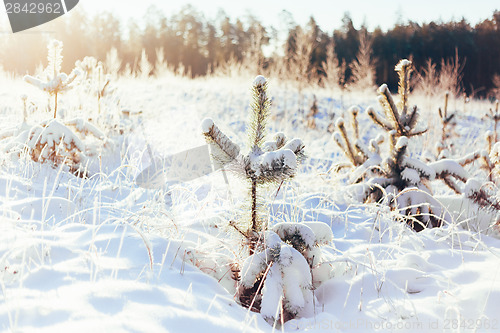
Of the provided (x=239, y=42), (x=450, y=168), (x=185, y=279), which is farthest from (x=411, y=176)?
(x=239, y=42)

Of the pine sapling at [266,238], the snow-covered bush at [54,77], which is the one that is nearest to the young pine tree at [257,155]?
the pine sapling at [266,238]

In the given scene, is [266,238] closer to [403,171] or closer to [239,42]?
[403,171]

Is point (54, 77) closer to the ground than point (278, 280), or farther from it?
farther from it

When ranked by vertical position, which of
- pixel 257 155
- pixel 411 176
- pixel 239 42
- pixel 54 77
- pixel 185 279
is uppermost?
pixel 239 42

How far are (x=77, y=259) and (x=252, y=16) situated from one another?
36.9m

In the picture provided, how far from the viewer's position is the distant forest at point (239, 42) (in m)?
27.8

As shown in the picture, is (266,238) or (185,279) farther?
(266,238)

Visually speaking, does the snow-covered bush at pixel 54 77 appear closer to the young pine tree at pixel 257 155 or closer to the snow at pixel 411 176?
the young pine tree at pixel 257 155

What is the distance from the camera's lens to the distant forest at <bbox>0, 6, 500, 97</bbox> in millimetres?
27781

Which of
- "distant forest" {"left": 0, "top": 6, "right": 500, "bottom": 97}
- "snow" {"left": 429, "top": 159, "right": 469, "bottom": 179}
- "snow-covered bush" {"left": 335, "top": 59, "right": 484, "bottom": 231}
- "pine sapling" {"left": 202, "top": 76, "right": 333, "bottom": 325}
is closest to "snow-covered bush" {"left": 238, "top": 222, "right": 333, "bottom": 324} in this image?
"pine sapling" {"left": 202, "top": 76, "right": 333, "bottom": 325}

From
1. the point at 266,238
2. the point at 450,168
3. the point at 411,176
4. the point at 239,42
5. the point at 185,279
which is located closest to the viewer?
the point at 185,279

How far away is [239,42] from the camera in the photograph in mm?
33969

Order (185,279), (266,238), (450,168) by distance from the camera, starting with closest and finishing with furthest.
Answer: (185,279) < (266,238) < (450,168)

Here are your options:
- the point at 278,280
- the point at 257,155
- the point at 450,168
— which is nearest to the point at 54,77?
the point at 257,155
